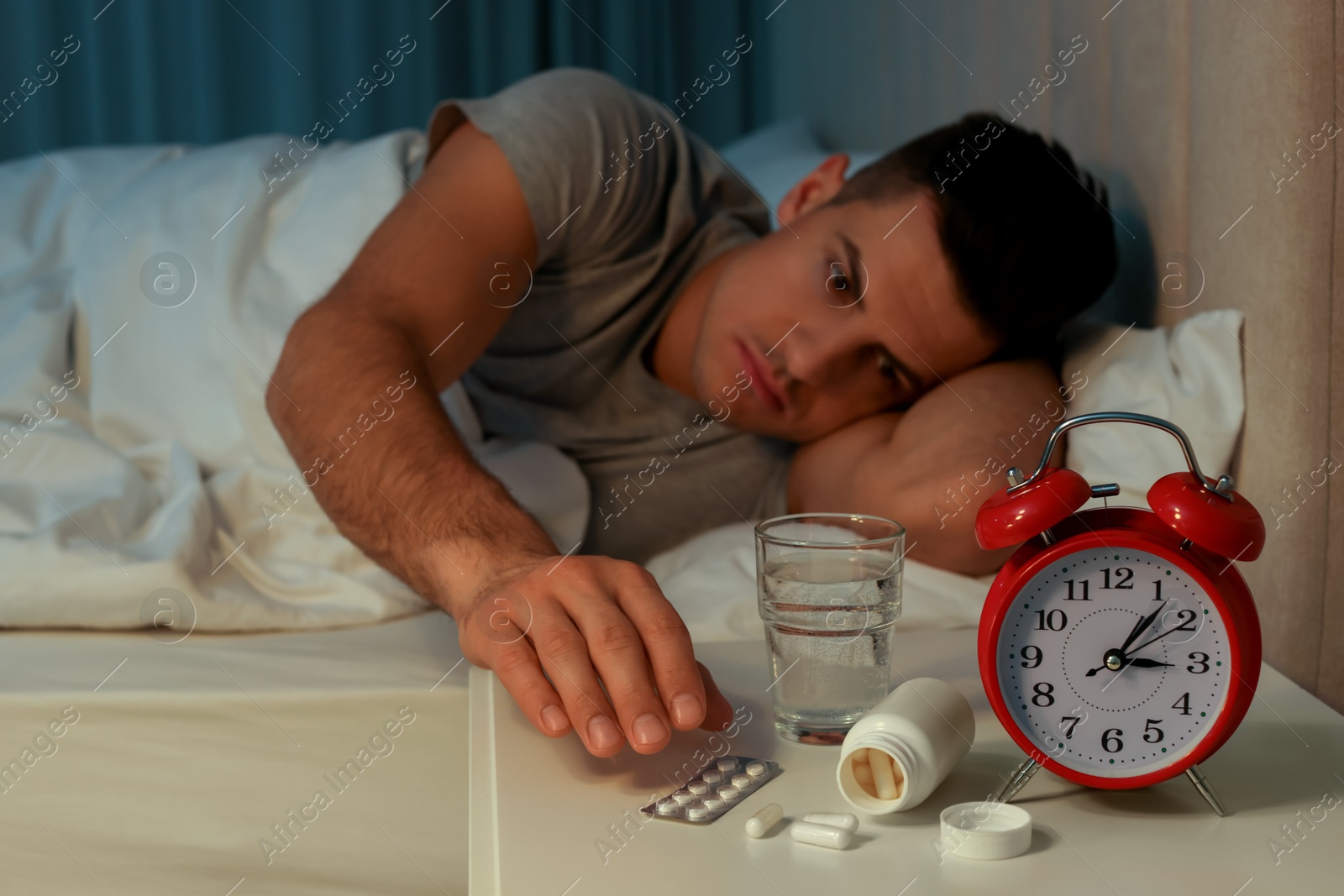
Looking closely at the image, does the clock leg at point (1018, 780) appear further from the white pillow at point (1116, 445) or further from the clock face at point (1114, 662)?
the white pillow at point (1116, 445)

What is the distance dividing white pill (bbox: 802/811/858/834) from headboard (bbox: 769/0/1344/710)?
0.46m

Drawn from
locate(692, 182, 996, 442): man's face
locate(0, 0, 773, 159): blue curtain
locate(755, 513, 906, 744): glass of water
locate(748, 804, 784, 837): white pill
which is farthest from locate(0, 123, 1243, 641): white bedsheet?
locate(0, 0, 773, 159): blue curtain

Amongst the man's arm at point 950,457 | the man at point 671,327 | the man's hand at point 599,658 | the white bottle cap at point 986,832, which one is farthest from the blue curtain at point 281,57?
the white bottle cap at point 986,832

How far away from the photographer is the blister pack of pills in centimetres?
56

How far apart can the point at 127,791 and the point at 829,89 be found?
1938 millimetres

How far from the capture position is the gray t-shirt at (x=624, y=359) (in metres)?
1.28

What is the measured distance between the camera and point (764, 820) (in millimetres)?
544

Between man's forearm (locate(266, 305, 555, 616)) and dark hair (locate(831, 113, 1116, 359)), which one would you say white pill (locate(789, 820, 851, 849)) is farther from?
dark hair (locate(831, 113, 1116, 359))

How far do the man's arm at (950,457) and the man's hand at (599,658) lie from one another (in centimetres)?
45

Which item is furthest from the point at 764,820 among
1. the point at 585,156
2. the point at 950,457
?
the point at 585,156

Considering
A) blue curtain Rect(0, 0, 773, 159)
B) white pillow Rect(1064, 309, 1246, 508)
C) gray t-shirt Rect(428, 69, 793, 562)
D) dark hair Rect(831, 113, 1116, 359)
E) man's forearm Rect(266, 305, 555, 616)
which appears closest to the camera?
man's forearm Rect(266, 305, 555, 616)

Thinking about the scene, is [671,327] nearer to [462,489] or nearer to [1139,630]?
[462,489]

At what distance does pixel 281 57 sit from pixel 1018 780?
2.36 m

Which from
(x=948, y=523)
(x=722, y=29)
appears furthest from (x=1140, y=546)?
(x=722, y=29)
